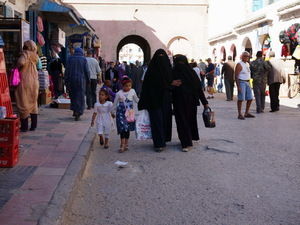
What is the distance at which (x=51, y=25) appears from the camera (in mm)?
15445

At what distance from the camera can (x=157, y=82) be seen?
262 inches

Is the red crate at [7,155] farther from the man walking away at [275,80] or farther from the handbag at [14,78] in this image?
the man walking away at [275,80]

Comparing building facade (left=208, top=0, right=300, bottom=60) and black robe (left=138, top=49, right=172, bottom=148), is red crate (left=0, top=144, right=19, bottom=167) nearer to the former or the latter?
black robe (left=138, top=49, right=172, bottom=148)

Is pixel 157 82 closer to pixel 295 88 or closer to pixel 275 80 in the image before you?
pixel 275 80

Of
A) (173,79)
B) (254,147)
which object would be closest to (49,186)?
(173,79)

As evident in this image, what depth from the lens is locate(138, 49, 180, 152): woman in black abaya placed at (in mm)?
6629

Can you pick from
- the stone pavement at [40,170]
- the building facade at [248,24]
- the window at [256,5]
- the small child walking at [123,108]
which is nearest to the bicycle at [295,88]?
the building facade at [248,24]

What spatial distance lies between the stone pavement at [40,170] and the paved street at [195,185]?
0.68 feet

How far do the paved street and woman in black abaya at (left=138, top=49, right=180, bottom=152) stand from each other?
301 mm

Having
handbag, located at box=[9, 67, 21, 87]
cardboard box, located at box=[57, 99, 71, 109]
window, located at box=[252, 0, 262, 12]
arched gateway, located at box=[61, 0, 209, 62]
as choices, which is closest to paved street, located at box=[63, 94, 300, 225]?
handbag, located at box=[9, 67, 21, 87]

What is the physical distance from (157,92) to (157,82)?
16 centimetres

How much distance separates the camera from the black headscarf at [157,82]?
6633 millimetres

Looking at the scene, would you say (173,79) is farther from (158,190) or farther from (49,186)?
(49,186)

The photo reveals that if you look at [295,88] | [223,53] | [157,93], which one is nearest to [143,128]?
[157,93]
